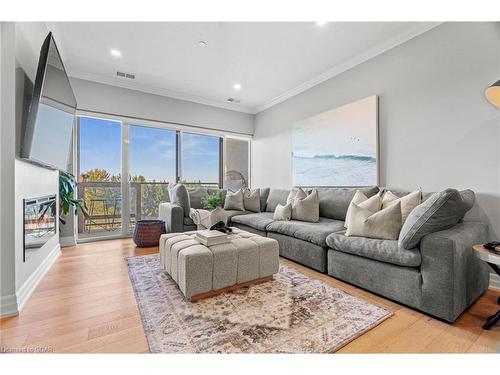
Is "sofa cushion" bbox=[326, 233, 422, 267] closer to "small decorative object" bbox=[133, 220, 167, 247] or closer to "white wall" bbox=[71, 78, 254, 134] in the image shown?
"small decorative object" bbox=[133, 220, 167, 247]

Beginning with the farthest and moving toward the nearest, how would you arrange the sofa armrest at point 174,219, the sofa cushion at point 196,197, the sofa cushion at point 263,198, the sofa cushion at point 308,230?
the sofa cushion at point 263,198 → the sofa cushion at point 196,197 → the sofa armrest at point 174,219 → the sofa cushion at point 308,230

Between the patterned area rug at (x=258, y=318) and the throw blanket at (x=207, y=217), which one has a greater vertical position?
the throw blanket at (x=207, y=217)

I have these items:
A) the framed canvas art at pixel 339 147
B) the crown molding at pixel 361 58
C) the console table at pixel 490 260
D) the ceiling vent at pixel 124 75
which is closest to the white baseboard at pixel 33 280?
the ceiling vent at pixel 124 75

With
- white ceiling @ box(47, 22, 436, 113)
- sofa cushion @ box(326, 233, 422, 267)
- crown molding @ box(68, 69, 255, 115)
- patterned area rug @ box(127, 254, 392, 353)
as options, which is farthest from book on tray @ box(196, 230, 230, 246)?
crown molding @ box(68, 69, 255, 115)

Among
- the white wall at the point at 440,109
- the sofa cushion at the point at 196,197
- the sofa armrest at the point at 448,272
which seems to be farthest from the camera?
the sofa cushion at the point at 196,197

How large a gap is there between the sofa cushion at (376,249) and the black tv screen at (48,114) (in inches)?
107

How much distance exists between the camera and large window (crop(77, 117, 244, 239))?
394 centimetres

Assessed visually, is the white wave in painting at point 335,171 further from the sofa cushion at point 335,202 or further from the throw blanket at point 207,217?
the throw blanket at point 207,217

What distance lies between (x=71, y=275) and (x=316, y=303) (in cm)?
242

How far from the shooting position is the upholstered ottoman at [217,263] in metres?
1.78

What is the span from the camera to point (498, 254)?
4.62 ft

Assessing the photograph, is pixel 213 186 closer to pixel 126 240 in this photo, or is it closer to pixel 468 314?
pixel 126 240

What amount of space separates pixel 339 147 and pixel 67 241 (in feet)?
14.1

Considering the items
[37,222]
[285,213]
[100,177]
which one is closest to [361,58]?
[285,213]
